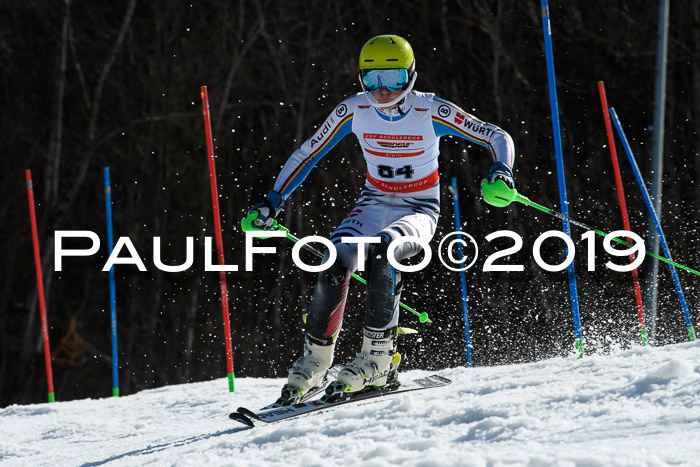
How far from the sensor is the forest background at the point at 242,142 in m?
10.9

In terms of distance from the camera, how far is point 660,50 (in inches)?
287

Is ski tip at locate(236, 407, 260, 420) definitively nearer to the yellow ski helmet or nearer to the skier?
the skier

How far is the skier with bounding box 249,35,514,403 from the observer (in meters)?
3.56

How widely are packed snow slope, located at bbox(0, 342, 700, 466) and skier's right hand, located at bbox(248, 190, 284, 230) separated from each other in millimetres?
918

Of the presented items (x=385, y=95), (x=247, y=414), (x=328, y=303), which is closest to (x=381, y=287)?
(x=328, y=303)

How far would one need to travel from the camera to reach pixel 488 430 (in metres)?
2.63

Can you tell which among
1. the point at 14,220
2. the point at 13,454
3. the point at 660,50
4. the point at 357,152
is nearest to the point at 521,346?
the point at 660,50

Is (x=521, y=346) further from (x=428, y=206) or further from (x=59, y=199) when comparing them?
(x=59, y=199)

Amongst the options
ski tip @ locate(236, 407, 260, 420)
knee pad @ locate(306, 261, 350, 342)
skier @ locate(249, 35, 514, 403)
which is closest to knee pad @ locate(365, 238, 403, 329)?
skier @ locate(249, 35, 514, 403)

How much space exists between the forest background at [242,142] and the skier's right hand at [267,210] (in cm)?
633

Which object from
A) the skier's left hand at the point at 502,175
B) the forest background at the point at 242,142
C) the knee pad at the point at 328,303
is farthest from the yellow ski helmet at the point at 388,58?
the forest background at the point at 242,142

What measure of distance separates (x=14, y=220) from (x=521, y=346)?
326 inches

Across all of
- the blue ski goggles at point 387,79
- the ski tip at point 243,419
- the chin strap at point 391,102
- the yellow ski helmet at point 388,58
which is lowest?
the ski tip at point 243,419

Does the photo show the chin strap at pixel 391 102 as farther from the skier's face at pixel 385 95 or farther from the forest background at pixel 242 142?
the forest background at pixel 242 142
